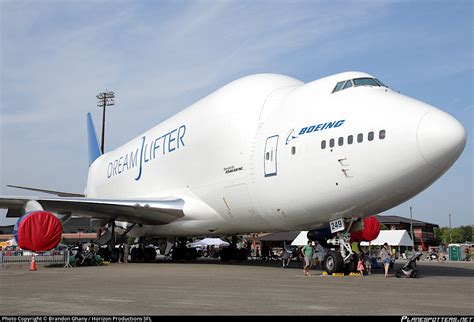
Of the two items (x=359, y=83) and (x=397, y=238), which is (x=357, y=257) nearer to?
(x=359, y=83)

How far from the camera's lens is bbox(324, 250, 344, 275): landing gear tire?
584 inches

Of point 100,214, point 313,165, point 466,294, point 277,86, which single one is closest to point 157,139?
point 100,214

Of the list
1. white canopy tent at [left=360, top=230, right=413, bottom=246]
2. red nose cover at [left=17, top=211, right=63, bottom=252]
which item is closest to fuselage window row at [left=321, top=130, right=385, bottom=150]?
red nose cover at [left=17, top=211, right=63, bottom=252]

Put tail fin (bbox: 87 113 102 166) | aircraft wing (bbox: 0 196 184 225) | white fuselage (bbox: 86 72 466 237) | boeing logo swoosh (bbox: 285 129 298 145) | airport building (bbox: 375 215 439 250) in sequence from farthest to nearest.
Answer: airport building (bbox: 375 215 439 250)
tail fin (bbox: 87 113 102 166)
aircraft wing (bbox: 0 196 184 225)
boeing logo swoosh (bbox: 285 129 298 145)
white fuselage (bbox: 86 72 466 237)

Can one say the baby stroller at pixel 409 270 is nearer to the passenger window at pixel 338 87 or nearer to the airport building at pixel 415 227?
the passenger window at pixel 338 87

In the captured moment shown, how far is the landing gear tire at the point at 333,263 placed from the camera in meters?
14.8

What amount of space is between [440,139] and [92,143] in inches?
1253

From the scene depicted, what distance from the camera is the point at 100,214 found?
2467cm

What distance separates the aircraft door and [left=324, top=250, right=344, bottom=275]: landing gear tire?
3016 millimetres

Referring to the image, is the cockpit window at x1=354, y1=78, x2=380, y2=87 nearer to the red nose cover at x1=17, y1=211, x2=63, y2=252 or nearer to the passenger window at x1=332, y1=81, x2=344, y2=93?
the passenger window at x1=332, y1=81, x2=344, y2=93

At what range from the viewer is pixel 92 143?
40625 millimetres

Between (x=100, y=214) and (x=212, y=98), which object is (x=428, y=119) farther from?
(x=100, y=214)

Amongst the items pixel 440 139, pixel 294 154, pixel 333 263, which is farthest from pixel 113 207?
pixel 440 139

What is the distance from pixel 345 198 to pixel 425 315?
763 centimetres
